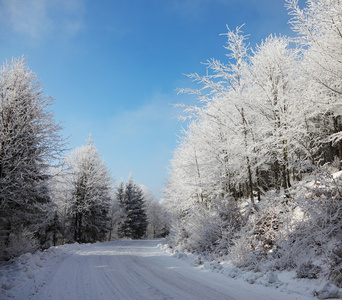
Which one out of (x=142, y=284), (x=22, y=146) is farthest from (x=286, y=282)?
(x=22, y=146)

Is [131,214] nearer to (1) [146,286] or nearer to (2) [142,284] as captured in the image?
(2) [142,284]

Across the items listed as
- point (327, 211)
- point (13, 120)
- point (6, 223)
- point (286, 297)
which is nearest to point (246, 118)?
point (327, 211)

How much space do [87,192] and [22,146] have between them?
527 inches

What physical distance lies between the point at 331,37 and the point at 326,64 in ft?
2.69

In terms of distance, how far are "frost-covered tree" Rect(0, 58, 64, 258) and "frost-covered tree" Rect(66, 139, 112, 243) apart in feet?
35.3

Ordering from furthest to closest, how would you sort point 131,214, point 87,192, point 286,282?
1. point 131,214
2. point 87,192
3. point 286,282

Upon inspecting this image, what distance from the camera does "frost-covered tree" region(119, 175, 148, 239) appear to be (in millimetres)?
37150

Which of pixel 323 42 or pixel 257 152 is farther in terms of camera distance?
pixel 257 152

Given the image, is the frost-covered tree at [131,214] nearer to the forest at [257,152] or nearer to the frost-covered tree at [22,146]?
the forest at [257,152]

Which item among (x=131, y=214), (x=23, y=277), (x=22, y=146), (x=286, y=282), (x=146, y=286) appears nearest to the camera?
(x=286, y=282)

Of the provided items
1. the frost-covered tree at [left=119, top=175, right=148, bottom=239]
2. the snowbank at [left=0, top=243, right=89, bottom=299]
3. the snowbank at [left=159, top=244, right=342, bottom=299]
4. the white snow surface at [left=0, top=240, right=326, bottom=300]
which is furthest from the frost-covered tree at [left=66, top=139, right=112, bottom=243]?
the snowbank at [left=159, top=244, right=342, bottom=299]

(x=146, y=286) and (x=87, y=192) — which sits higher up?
(x=87, y=192)

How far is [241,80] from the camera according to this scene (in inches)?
417

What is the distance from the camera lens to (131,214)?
1483 inches
